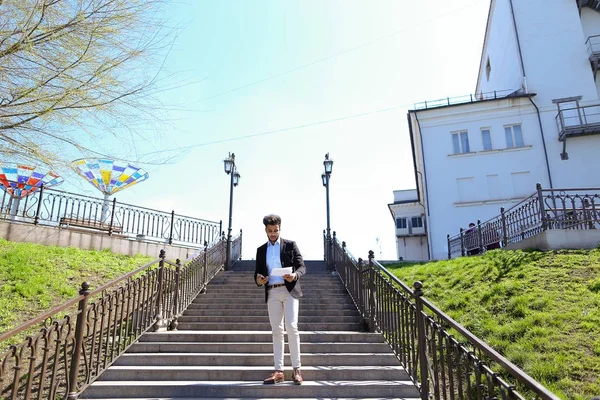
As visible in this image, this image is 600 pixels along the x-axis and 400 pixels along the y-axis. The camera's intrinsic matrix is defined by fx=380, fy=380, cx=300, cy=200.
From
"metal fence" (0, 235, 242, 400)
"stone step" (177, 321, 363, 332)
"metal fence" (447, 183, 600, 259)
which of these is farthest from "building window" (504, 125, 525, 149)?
"metal fence" (0, 235, 242, 400)

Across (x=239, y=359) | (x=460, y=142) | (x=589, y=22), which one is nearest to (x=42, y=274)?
(x=239, y=359)

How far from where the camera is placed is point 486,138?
21.7m

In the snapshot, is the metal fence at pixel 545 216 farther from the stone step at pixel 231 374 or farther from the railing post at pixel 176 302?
the railing post at pixel 176 302

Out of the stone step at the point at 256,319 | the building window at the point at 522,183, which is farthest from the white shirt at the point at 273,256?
the building window at the point at 522,183

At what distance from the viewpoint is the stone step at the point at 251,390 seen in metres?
4.49

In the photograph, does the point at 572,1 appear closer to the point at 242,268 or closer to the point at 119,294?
the point at 242,268

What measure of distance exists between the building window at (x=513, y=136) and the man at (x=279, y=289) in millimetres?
20275

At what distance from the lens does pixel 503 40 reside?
2467cm

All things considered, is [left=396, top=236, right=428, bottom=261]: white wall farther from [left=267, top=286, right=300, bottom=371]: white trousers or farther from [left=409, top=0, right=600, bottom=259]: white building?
[left=267, top=286, right=300, bottom=371]: white trousers

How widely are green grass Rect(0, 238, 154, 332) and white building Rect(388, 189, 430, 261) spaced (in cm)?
2538

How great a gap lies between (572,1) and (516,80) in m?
5.13

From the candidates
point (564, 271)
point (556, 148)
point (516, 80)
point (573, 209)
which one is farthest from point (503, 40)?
point (564, 271)

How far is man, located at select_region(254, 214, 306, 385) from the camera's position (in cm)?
453

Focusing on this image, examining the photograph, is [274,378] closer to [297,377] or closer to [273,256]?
[297,377]
